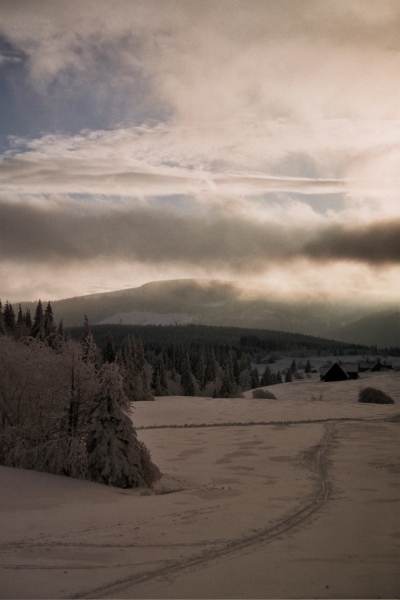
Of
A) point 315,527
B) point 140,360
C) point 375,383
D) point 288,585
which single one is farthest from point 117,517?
point 140,360

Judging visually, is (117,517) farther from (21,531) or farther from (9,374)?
(9,374)

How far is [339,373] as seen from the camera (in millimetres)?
70688

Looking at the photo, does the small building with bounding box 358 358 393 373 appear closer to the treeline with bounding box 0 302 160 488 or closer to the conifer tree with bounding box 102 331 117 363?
the conifer tree with bounding box 102 331 117 363

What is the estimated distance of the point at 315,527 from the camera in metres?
11.1

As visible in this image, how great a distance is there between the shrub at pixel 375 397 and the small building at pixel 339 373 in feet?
64.7

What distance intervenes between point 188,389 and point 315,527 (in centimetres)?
8853

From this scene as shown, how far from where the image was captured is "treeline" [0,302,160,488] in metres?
17.3

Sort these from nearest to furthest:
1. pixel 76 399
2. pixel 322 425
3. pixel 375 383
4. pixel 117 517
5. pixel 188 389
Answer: pixel 117 517, pixel 76 399, pixel 322 425, pixel 375 383, pixel 188 389

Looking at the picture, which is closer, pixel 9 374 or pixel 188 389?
pixel 9 374

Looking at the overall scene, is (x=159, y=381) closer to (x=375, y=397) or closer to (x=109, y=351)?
(x=109, y=351)

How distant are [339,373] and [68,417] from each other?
56984 mm

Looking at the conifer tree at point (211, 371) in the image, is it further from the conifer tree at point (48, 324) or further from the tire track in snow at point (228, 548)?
the tire track in snow at point (228, 548)

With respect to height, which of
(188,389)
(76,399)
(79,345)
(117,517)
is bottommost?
(188,389)

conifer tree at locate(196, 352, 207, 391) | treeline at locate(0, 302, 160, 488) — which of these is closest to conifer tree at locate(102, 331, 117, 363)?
conifer tree at locate(196, 352, 207, 391)
